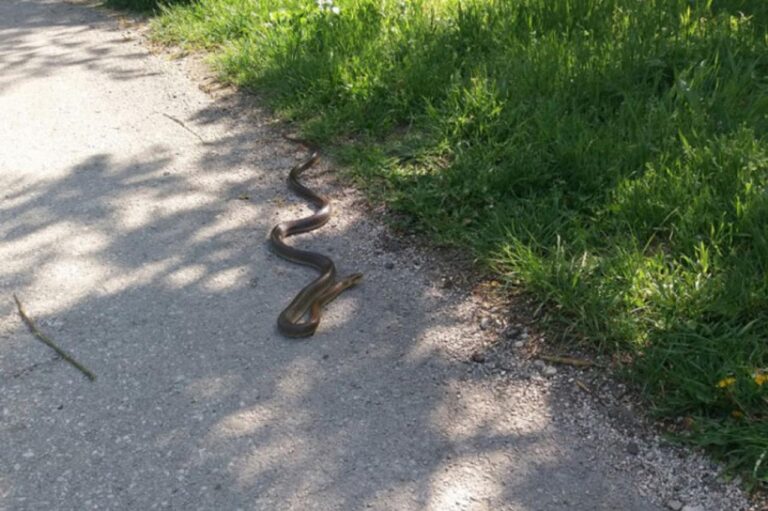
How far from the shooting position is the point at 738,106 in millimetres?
5055

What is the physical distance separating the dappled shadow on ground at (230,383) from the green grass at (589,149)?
49 cm

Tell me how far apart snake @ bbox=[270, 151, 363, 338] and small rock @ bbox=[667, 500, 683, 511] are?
1.76 metres

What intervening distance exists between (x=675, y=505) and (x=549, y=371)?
34.0 inches

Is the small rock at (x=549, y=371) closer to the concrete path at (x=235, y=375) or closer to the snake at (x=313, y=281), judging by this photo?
the concrete path at (x=235, y=375)

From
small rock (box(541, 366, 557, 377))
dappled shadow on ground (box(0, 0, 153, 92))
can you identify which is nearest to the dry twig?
small rock (box(541, 366, 557, 377))

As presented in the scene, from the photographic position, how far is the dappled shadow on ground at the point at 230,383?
3154mm

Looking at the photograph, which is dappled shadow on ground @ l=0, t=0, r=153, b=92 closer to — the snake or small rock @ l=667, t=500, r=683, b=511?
the snake

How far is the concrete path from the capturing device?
3.16 metres

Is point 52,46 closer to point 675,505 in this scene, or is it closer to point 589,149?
point 589,149

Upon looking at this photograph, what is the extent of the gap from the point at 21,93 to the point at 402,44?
331cm

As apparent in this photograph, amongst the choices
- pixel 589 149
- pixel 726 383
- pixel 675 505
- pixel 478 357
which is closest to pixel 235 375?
pixel 478 357

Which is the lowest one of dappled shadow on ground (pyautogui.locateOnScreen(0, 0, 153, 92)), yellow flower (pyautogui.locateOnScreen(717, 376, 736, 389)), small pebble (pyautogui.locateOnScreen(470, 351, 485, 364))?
small pebble (pyautogui.locateOnScreen(470, 351, 485, 364))

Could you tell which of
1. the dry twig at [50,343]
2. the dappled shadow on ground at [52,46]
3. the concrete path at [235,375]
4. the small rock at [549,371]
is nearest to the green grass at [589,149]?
the small rock at [549,371]

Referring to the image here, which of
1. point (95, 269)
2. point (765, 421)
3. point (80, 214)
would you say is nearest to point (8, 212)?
point (80, 214)
